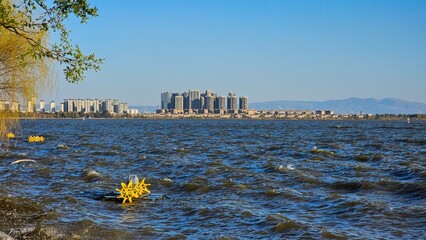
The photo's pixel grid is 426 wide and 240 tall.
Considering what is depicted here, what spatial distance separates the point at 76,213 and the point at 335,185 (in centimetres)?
1361


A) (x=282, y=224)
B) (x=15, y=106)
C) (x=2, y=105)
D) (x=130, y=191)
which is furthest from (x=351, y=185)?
(x=2, y=105)

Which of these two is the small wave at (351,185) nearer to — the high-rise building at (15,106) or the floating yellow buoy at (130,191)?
the floating yellow buoy at (130,191)

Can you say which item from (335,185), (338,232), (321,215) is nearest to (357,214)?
(321,215)

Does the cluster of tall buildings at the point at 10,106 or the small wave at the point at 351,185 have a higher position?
the cluster of tall buildings at the point at 10,106

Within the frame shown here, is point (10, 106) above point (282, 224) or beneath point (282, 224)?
above

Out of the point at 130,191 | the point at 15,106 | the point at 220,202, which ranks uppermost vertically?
the point at 15,106

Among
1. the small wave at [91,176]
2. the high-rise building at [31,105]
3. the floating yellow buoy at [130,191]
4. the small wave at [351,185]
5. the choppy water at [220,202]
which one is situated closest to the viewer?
the choppy water at [220,202]

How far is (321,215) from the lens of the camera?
65.3 feet

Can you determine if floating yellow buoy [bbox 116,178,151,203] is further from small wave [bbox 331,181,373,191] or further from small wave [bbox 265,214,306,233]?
small wave [bbox 331,181,373,191]

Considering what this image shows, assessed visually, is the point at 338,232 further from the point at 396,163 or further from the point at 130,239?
the point at 396,163

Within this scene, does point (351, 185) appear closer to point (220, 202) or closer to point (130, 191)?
point (220, 202)

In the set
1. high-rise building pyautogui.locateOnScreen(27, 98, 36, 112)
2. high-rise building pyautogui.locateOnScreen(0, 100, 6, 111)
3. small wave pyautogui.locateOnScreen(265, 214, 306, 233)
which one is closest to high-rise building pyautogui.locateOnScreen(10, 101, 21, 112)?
high-rise building pyautogui.locateOnScreen(0, 100, 6, 111)

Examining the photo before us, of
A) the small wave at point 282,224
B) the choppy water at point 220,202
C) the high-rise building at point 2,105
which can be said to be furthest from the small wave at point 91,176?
the small wave at point 282,224

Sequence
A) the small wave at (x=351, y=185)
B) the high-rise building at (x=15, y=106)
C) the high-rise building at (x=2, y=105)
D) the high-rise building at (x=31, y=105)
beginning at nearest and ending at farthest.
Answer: the high-rise building at (x=2, y=105)
the high-rise building at (x=15, y=106)
the high-rise building at (x=31, y=105)
the small wave at (x=351, y=185)
